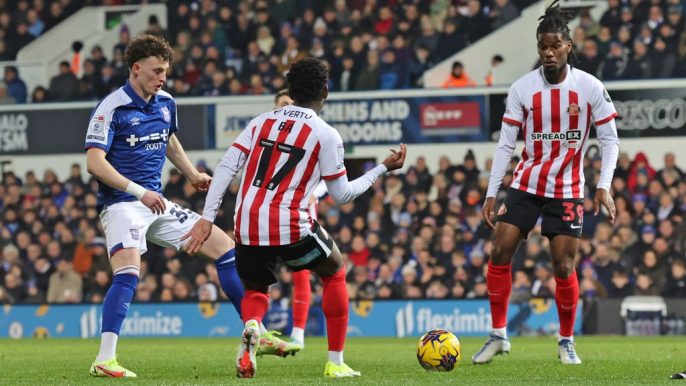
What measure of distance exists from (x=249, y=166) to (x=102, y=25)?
52.9 feet

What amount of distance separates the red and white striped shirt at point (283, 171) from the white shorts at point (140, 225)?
1.08 m

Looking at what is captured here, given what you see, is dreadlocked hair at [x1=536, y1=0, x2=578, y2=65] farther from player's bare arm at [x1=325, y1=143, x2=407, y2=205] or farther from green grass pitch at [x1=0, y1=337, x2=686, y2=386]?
green grass pitch at [x1=0, y1=337, x2=686, y2=386]

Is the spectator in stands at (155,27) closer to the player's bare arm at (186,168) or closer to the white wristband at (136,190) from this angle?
the player's bare arm at (186,168)

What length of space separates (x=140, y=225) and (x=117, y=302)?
1.87 ft

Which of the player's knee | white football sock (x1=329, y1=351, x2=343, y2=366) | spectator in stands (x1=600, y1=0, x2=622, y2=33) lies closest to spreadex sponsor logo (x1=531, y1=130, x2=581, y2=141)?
the player's knee

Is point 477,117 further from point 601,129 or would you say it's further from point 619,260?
point 601,129

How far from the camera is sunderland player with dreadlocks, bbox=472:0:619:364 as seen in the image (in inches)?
302

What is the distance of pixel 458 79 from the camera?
17.9m

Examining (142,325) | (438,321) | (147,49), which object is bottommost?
(142,325)

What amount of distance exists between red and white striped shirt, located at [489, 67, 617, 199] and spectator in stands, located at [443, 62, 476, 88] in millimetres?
10043

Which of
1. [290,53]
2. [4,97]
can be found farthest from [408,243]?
[4,97]

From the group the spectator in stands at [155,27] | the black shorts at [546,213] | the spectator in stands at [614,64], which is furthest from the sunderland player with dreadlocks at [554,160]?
the spectator in stands at [155,27]

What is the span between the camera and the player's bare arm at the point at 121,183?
716 centimetres

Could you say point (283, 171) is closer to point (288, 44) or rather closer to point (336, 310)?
point (336, 310)
